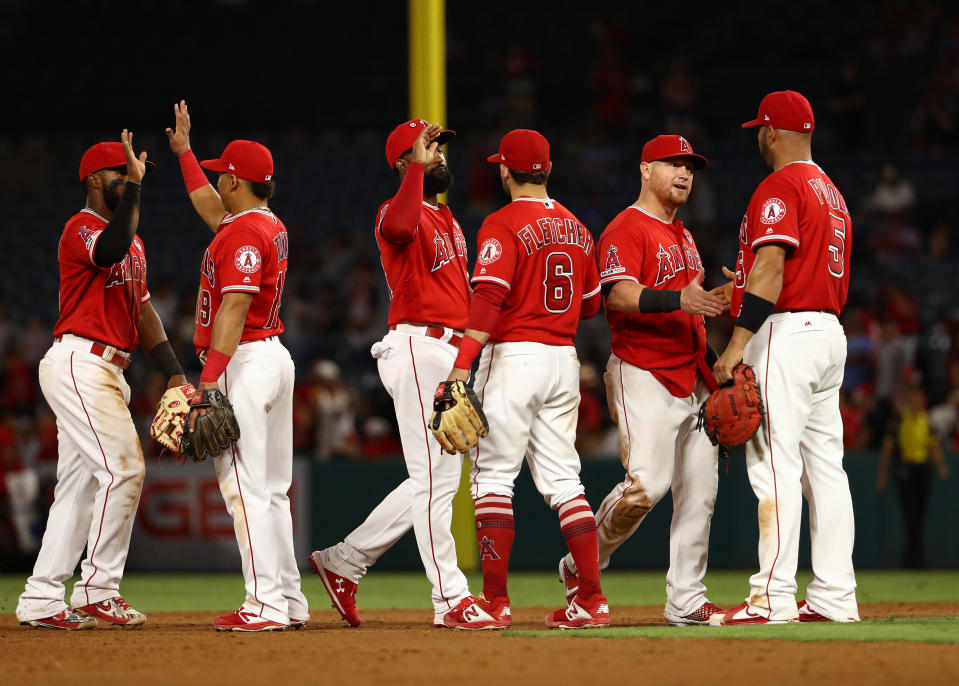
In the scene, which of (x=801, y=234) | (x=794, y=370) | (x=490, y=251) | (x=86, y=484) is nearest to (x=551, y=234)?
(x=490, y=251)

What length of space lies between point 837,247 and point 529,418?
1632 millimetres

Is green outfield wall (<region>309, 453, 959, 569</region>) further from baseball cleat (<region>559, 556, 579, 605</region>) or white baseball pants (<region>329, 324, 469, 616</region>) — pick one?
white baseball pants (<region>329, 324, 469, 616</region>)

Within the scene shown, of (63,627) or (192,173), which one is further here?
(192,173)

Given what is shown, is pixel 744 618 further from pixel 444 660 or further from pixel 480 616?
pixel 444 660

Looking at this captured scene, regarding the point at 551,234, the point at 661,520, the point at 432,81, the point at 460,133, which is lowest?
the point at 661,520

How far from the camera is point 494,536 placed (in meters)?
6.20

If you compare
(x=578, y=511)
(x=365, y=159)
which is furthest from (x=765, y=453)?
(x=365, y=159)

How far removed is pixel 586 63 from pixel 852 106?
4.80 m

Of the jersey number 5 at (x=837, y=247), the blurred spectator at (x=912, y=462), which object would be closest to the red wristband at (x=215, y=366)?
the jersey number 5 at (x=837, y=247)

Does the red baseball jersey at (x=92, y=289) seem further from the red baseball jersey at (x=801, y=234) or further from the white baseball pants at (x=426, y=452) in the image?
the red baseball jersey at (x=801, y=234)

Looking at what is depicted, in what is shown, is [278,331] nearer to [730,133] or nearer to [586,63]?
[730,133]

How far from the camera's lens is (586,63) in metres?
20.1

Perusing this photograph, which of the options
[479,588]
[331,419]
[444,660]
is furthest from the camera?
[331,419]

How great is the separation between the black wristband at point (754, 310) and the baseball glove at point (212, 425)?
7.87ft
